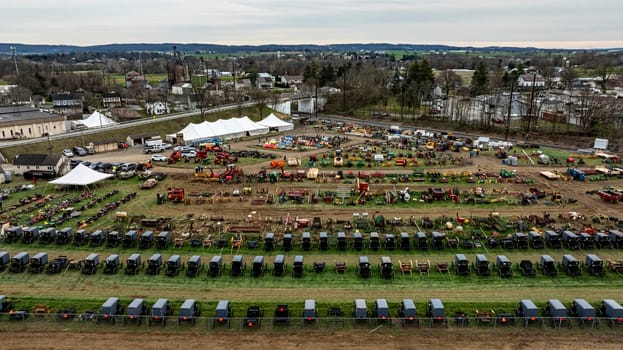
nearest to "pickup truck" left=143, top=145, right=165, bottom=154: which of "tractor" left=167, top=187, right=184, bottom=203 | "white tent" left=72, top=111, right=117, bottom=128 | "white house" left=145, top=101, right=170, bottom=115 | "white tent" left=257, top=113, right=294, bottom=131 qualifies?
"white tent" left=72, top=111, right=117, bottom=128

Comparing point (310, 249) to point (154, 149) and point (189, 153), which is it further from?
point (154, 149)

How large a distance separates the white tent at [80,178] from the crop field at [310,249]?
2.96ft

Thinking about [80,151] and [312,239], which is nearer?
[312,239]

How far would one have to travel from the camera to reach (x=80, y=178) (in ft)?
118

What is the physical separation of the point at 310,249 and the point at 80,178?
23.3 meters

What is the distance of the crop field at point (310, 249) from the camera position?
59.8 feet

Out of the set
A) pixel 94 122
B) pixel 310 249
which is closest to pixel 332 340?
pixel 310 249

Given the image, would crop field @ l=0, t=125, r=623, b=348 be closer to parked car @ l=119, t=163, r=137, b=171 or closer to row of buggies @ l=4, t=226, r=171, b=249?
row of buggies @ l=4, t=226, r=171, b=249

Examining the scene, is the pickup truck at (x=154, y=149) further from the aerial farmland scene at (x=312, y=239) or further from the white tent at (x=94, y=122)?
the white tent at (x=94, y=122)

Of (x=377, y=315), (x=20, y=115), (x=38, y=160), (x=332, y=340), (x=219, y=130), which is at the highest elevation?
(x=20, y=115)

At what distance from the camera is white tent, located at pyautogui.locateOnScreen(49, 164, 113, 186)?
115 feet

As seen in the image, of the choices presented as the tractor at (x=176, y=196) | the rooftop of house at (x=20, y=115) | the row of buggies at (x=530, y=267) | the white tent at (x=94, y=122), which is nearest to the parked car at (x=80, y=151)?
the rooftop of house at (x=20, y=115)

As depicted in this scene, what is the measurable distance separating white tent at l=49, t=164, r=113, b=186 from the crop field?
0.90 meters

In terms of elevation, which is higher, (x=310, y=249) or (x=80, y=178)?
(x=80, y=178)
